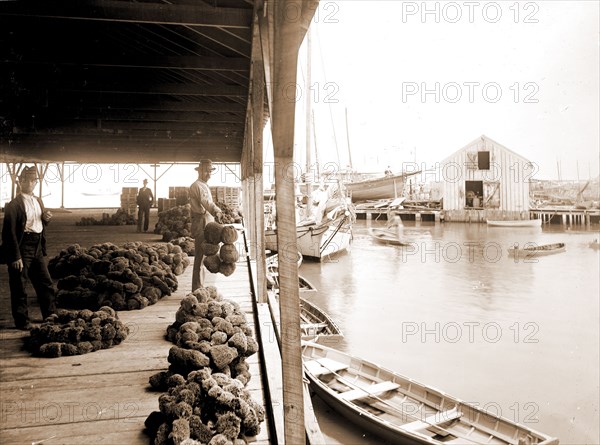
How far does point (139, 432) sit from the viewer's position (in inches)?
117

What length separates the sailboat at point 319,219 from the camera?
2969 centimetres

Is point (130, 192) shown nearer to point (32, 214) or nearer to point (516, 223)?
point (32, 214)

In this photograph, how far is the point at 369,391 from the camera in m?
9.56

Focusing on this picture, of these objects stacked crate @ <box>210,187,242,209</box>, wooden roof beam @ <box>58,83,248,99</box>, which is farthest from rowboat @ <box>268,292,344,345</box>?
wooden roof beam @ <box>58,83,248,99</box>

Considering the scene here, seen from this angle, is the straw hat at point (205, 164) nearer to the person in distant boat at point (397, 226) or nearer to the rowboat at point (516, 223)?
the person in distant boat at point (397, 226)

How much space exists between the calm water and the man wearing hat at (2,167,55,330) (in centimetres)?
636

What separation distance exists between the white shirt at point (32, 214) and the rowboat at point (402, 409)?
640 centimetres

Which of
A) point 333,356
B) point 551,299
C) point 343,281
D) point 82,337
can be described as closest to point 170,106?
point 82,337

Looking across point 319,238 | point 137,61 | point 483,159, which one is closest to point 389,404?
point 137,61

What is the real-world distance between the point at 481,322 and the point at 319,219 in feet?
48.3

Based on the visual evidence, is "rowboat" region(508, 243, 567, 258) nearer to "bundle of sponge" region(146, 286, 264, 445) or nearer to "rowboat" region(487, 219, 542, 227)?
"rowboat" region(487, 219, 542, 227)

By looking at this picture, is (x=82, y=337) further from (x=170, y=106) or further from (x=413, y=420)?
(x=413, y=420)

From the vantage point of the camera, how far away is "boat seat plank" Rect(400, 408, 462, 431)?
8.34 metres

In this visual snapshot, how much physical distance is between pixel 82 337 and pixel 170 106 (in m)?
5.79
